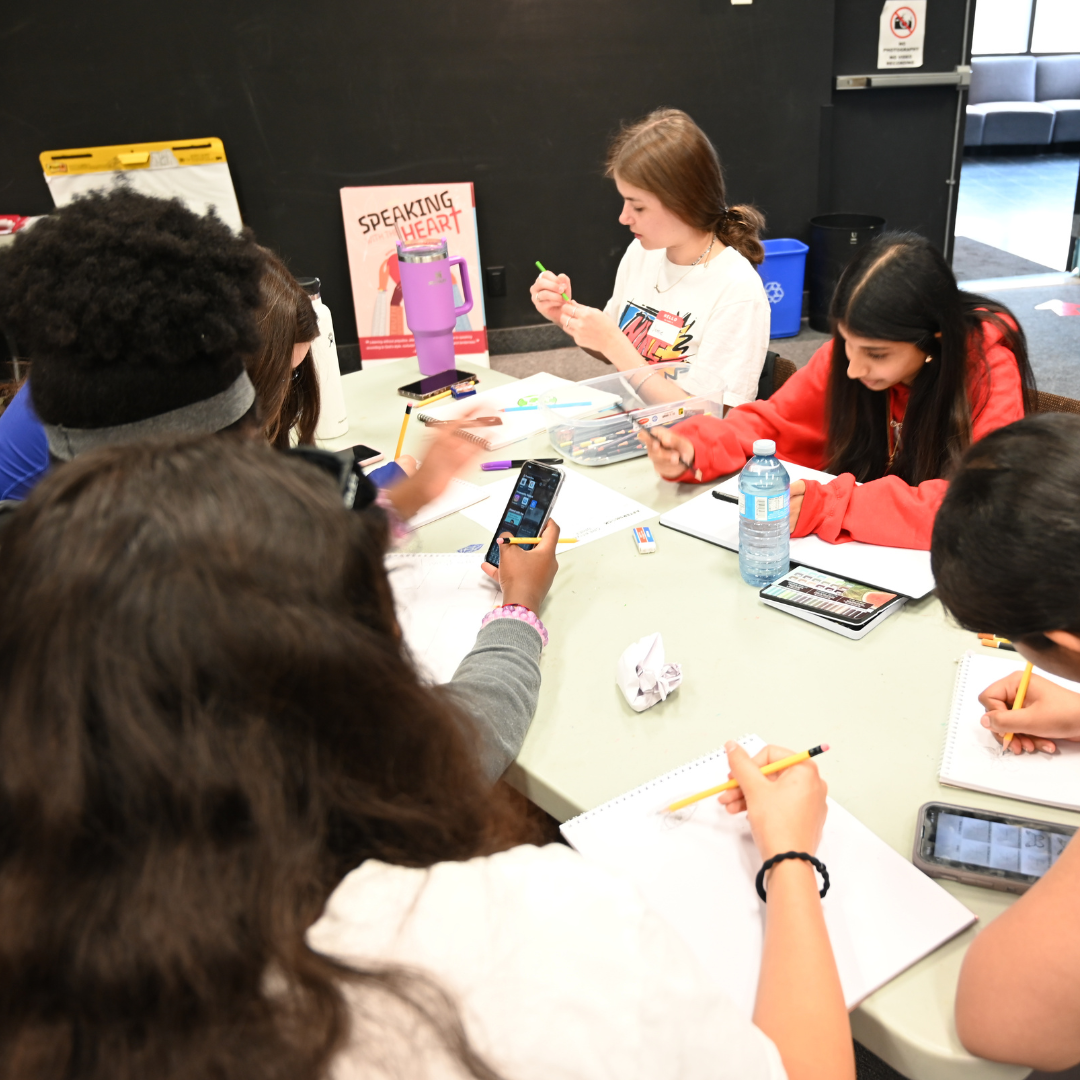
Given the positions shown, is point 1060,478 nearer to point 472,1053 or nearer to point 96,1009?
point 472,1053

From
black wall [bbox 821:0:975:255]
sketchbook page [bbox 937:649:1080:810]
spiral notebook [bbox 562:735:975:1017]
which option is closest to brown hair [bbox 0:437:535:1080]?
spiral notebook [bbox 562:735:975:1017]

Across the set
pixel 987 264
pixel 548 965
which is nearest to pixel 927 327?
pixel 548 965

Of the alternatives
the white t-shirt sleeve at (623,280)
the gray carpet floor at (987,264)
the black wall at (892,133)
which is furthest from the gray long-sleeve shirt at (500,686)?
the gray carpet floor at (987,264)

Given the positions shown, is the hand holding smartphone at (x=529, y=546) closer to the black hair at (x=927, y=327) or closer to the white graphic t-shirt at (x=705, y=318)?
the black hair at (x=927, y=327)

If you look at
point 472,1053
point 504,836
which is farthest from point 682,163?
point 472,1053

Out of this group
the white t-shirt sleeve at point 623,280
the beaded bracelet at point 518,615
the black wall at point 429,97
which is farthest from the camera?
the black wall at point 429,97

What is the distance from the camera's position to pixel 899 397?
181cm

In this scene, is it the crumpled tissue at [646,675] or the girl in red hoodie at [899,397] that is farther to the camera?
the girl in red hoodie at [899,397]

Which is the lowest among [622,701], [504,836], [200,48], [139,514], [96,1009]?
[622,701]

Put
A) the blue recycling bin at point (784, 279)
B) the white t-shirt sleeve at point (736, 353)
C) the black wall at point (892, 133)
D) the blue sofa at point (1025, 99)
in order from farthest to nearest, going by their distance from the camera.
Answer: the blue sofa at point (1025, 99)
the blue recycling bin at point (784, 279)
the black wall at point (892, 133)
the white t-shirt sleeve at point (736, 353)

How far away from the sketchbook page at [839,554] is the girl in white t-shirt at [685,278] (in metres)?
0.59

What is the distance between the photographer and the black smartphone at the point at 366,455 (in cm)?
197

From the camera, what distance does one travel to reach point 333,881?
0.60m

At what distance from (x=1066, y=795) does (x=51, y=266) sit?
1.23 m
